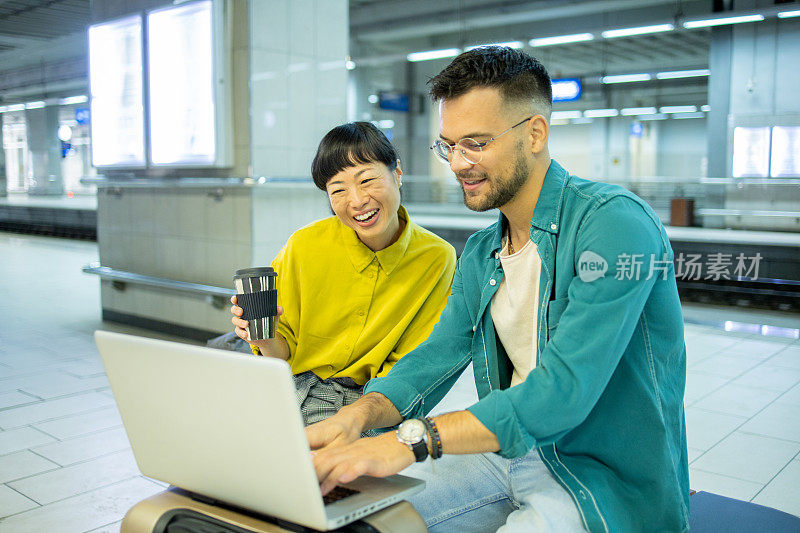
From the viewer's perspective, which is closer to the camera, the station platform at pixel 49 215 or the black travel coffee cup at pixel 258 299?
the black travel coffee cup at pixel 258 299

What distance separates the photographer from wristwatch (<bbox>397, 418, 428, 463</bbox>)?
1.24m

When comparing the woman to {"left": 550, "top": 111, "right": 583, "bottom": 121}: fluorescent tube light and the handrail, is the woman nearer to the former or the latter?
the handrail

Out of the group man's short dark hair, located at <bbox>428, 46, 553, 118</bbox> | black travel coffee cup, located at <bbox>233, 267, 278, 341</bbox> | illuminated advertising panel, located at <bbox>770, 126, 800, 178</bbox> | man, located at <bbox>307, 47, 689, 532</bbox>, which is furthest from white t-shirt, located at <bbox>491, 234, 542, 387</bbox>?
illuminated advertising panel, located at <bbox>770, 126, 800, 178</bbox>

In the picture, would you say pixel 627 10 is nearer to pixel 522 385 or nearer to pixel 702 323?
pixel 702 323

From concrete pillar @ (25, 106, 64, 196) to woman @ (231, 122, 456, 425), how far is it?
71.4 ft

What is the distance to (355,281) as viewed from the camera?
220cm

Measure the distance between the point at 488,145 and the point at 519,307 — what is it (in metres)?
0.34

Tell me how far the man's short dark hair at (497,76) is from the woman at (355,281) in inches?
26.7

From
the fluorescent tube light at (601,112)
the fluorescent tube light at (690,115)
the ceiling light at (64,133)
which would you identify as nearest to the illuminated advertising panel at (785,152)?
the fluorescent tube light at (690,115)

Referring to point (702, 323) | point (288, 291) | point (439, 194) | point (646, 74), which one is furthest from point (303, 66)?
point (646, 74)

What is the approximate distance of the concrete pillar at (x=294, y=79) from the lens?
215 inches

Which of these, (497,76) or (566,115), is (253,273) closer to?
(497,76)

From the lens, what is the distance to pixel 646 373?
4.44 feet

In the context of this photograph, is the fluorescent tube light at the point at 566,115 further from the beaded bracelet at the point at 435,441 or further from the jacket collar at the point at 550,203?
the beaded bracelet at the point at 435,441
